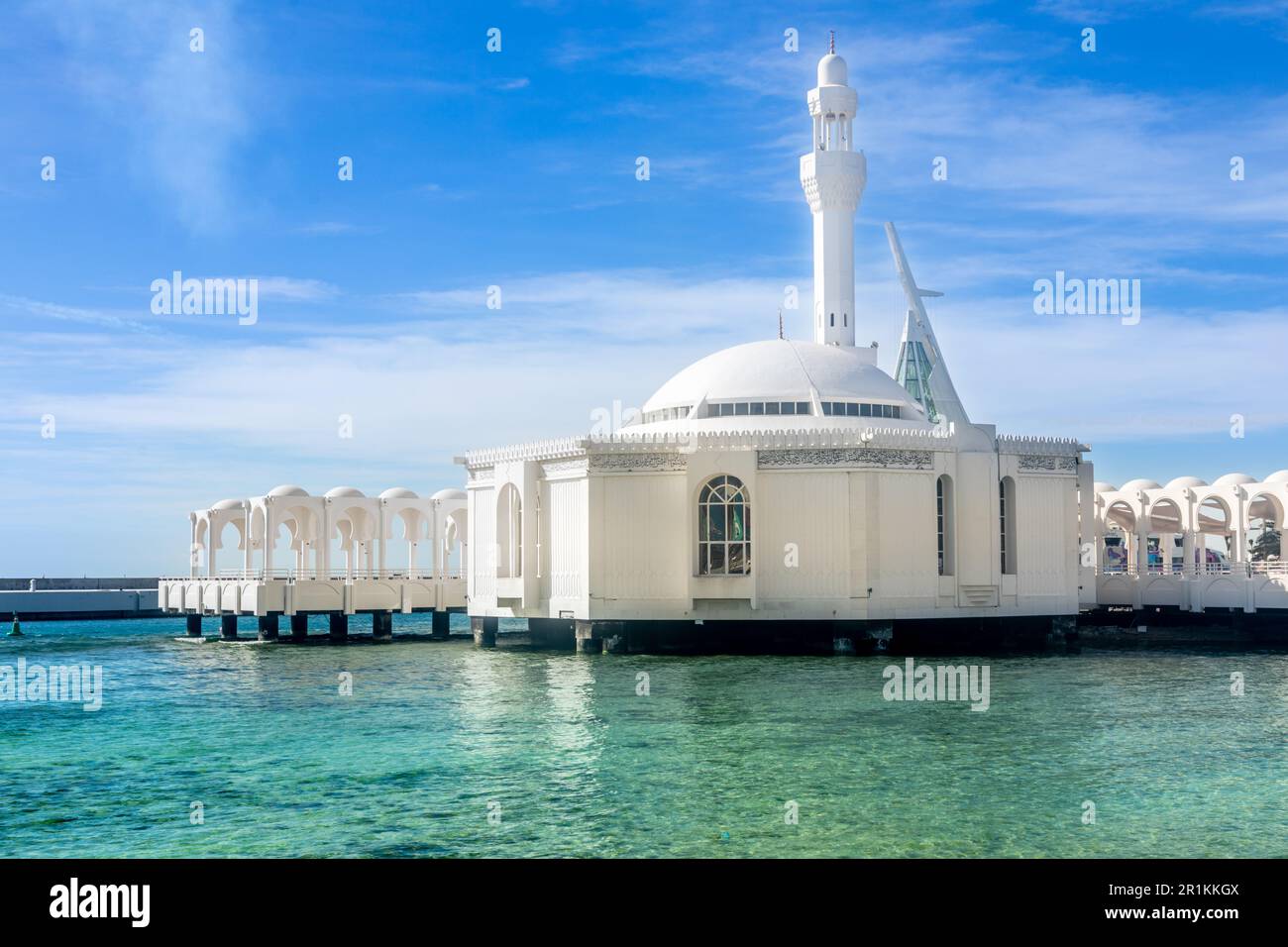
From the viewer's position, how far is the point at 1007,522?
47.6 metres

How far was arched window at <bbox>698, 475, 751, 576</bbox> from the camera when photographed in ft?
145

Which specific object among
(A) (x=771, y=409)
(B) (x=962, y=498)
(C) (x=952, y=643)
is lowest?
(C) (x=952, y=643)

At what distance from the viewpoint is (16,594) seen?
87.6 metres

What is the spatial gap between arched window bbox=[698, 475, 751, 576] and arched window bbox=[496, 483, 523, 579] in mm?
7919

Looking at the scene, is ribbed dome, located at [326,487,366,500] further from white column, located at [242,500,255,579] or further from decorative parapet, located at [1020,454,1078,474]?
decorative parapet, located at [1020,454,1078,474]

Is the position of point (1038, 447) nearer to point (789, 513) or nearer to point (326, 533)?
point (789, 513)

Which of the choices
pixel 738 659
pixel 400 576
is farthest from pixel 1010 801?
pixel 400 576

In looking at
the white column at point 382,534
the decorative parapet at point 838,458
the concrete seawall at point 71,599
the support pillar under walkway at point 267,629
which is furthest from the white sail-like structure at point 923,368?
the concrete seawall at point 71,599

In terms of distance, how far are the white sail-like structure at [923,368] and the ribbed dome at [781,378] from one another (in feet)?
42.4

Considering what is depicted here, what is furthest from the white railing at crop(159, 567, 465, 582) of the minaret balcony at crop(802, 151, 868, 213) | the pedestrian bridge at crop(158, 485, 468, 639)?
the minaret balcony at crop(802, 151, 868, 213)

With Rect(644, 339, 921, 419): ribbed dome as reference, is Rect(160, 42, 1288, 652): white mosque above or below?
below

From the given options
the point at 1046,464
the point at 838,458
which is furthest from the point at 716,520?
the point at 1046,464
